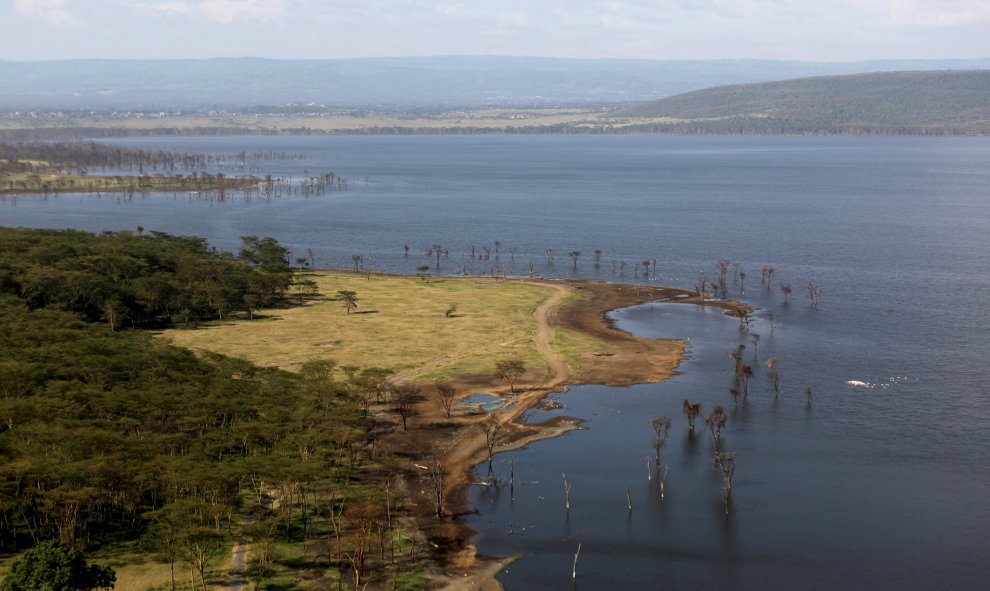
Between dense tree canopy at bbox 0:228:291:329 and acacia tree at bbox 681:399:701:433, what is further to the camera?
dense tree canopy at bbox 0:228:291:329

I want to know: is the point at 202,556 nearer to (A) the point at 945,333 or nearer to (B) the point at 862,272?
(A) the point at 945,333

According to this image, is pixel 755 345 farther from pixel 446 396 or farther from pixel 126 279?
pixel 126 279

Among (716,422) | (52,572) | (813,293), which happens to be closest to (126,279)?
(716,422)

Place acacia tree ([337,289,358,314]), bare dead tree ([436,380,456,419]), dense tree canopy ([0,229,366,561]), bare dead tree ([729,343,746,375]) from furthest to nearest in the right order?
acacia tree ([337,289,358,314]) → bare dead tree ([729,343,746,375]) → bare dead tree ([436,380,456,419]) → dense tree canopy ([0,229,366,561])

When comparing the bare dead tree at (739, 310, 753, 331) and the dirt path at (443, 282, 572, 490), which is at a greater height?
the bare dead tree at (739, 310, 753, 331)

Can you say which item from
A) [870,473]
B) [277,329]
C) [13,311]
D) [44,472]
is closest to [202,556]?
[44,472]

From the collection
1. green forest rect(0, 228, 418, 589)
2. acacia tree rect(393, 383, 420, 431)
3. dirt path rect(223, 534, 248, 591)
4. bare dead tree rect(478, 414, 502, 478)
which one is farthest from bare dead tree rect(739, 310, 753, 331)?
dirt path rect(223, 534, 248, 591)

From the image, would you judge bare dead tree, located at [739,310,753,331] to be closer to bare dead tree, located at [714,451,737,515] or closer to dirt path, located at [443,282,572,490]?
dirt path, located at [443,282,572,490]

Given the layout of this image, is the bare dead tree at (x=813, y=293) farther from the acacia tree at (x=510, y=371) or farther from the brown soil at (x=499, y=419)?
the acacia tree at (x=510, y=371)

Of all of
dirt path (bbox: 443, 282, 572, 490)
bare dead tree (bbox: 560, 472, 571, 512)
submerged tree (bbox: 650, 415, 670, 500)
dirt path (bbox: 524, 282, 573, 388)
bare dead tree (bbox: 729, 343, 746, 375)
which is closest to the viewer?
bare dead tree (bbox: 560, 472, 571, 512)
